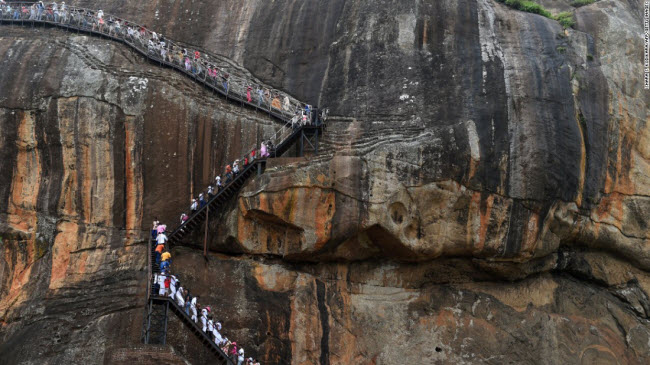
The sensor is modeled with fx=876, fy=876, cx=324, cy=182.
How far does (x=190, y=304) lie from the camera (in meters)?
26.7

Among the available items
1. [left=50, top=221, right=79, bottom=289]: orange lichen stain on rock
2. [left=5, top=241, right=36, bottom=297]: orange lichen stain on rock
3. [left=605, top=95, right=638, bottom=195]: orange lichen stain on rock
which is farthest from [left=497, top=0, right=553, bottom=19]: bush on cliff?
[left=5, top=241, right=36, bottom=297]: orange lichen stain on rock

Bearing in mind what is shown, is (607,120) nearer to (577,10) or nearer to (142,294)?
(577,10)

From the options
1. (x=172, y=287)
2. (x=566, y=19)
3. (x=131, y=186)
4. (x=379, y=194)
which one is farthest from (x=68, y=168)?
(x=566, y=19)

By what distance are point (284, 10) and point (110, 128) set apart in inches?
340

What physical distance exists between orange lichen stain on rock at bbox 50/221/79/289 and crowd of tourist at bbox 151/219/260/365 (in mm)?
3085

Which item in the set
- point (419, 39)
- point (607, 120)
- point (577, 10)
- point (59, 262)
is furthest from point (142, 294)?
point (577, 10)

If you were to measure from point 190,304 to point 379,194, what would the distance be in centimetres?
725

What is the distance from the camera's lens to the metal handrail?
104 ft

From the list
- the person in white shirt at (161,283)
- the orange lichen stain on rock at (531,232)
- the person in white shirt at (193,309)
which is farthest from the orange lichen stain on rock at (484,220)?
the person in white shirt at (161,283)

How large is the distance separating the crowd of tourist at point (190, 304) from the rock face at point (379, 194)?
1.80ft

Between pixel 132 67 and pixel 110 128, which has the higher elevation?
pixel 132 67

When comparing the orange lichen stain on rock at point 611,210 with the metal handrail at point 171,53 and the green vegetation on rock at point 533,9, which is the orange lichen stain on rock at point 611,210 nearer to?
the green vegetation on rock at point 533,9

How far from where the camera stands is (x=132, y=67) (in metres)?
31.2

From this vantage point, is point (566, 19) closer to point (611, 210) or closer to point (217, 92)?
point (611, 210)
